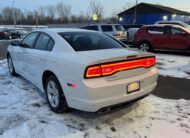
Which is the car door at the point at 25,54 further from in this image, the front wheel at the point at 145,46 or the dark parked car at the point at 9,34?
the dark parked car at the point at 9,34

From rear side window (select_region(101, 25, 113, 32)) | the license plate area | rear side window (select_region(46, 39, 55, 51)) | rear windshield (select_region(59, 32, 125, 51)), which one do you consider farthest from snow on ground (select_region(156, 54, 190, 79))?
rear side window (select_region(101, 25, 113, 32))

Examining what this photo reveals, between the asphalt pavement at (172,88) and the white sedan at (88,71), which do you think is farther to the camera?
the asphalt pavement at (172,88)

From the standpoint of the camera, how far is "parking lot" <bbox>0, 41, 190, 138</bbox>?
3977 mm

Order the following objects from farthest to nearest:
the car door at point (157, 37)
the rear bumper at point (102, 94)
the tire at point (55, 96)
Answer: the car door at point (157, 37) < the tire at point (55, 96) < the rear bumper at point (102, 94)

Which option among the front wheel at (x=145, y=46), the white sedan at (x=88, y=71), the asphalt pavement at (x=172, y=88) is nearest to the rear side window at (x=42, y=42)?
the white sedan at (x=88, y=71)

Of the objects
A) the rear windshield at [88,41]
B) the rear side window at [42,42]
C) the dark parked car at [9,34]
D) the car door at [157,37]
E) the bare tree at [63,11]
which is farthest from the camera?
the bare tree at [63,11]

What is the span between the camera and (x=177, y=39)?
42.6 feet

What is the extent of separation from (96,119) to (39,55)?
5.80ft

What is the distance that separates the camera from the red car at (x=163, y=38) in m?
12.8

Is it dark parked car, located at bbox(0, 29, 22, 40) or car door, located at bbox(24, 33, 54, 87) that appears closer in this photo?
car door, located at bbox(24, 33, 54, 87)

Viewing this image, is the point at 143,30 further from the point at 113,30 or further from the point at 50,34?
the point at 50,34

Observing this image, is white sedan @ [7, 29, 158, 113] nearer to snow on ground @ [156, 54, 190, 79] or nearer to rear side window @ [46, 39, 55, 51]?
rear side window @ [46, 39, 55, 51]

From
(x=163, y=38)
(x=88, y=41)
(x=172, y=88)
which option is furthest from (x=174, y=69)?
(x=88, y=41)

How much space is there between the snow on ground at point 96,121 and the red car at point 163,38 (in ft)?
26.8
